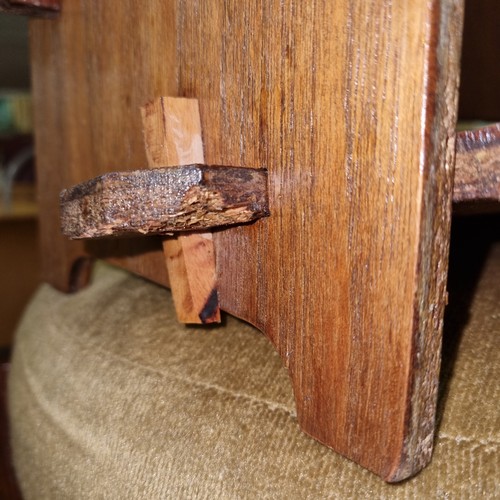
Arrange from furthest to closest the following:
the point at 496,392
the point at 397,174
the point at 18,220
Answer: the point at 18,220 → the point at 496,392 → the point at 397,174

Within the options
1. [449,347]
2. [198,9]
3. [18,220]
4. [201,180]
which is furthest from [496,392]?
[18,220]

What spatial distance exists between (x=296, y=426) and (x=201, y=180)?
0.69 feet

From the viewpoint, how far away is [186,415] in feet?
1.78

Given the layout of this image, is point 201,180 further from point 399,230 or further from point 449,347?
point 449,347

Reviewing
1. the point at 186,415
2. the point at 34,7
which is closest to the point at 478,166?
the point at 186,415

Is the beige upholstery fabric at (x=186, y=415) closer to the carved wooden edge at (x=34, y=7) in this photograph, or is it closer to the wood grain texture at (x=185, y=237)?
the wood grain texture at (x=185, y=237)

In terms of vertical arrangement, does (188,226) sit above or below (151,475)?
above

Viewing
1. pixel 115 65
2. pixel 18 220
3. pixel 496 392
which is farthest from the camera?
pixel 18 220

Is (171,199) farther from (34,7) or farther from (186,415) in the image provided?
(34,7)

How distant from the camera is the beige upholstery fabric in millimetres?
435

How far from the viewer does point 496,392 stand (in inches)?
18.1

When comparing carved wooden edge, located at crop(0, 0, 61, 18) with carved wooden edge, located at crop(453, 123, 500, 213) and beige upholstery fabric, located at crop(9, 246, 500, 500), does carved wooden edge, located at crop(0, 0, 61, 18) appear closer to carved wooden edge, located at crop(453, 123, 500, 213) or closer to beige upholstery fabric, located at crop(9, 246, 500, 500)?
beige upholstery fabric, located at crop(9, 246, 500, 500)

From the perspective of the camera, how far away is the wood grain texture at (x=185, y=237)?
50 cm

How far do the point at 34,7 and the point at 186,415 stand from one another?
51 centimetres
